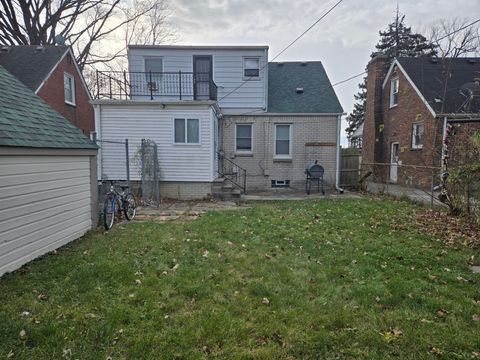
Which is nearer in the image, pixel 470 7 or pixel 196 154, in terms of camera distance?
pixel 470 7

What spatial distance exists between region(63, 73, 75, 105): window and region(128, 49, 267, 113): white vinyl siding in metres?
4.82

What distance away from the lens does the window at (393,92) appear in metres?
17.4

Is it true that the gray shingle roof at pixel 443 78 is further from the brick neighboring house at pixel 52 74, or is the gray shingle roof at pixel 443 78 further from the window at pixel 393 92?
the brick neighboring house at pixel 52 74

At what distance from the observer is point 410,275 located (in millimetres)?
4215

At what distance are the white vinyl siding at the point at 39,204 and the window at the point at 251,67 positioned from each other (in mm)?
9756

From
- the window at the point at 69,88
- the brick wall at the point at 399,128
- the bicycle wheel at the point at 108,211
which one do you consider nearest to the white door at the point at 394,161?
the brick wall at the point at 399,128

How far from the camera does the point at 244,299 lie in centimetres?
351

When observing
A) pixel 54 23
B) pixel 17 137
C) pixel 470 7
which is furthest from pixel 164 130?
pixel 54 23

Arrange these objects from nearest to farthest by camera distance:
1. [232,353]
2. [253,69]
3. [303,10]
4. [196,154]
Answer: [232,353] → [303,10] → [196,154] → [253,69]

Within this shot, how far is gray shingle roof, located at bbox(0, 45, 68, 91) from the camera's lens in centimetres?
1428

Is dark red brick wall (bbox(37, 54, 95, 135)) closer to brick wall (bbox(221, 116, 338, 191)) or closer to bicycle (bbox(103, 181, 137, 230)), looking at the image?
brick wall (bbox(221, 116, 338, 191))

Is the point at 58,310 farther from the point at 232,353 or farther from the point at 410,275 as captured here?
the point at 410,275

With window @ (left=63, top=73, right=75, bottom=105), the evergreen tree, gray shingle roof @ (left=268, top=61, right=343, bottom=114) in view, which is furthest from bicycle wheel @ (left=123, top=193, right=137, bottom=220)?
the evergreen tree

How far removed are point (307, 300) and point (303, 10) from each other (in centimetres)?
858
